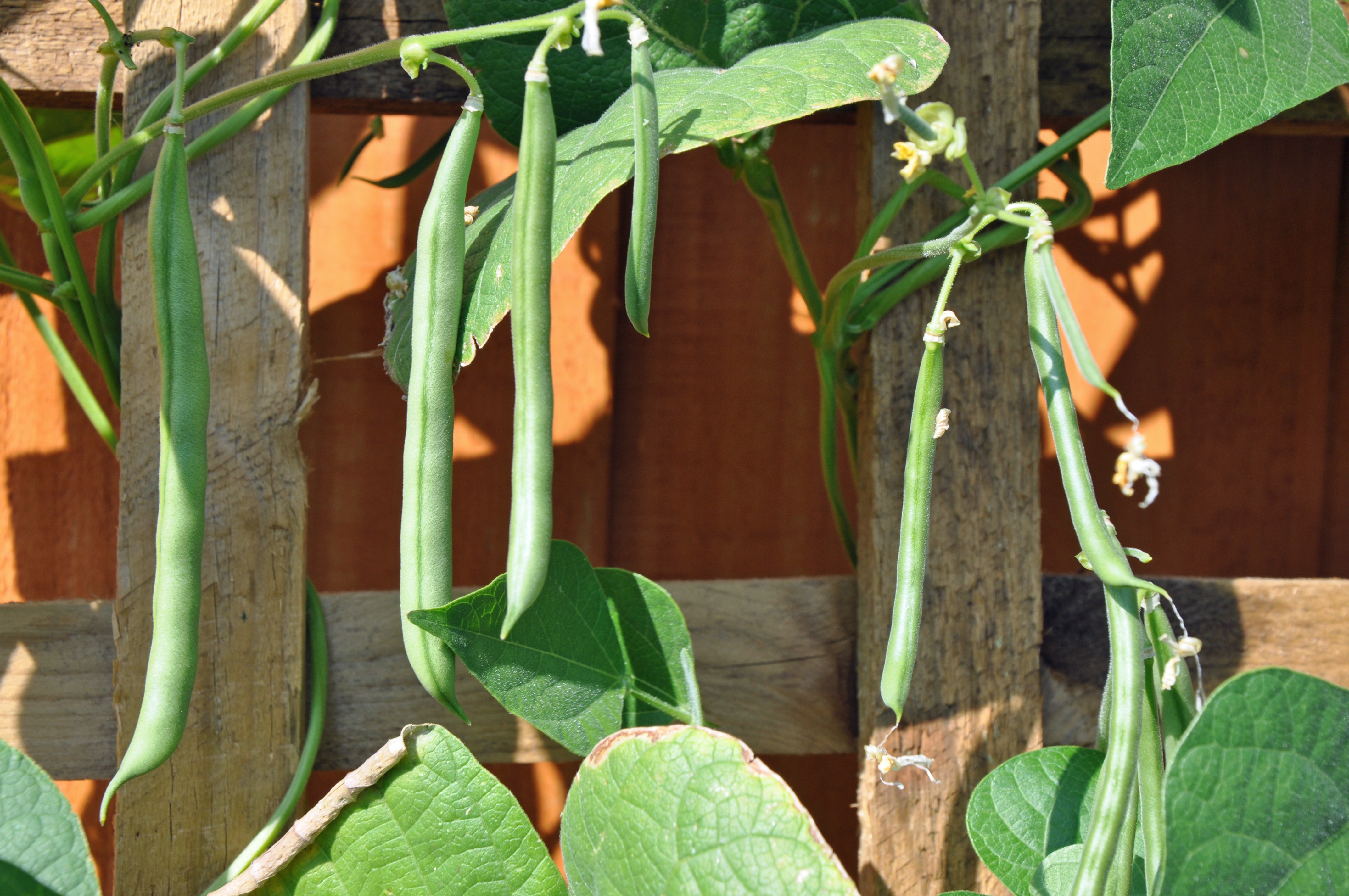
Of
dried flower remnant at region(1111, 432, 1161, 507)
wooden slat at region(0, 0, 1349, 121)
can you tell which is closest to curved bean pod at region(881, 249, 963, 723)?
dried flower remnant at region(1111, 432, 1161, 507)

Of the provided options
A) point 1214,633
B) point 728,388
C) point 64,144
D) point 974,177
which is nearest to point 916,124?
point 974,177

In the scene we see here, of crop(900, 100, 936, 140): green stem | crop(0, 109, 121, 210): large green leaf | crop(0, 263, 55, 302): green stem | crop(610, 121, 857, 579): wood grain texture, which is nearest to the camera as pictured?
crop(900, 100, 936, 140): green stem

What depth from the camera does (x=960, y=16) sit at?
663mm

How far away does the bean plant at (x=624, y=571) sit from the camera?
0.43 meters

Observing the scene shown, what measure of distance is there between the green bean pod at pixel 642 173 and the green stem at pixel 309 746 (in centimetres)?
35

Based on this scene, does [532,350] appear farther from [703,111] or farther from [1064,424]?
[1064,424]

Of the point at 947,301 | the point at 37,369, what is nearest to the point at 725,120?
the point at 947,301

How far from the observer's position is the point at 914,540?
1.65 ft

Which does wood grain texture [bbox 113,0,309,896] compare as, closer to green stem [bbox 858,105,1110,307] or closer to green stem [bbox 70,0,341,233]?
green stem [bbox 70,0,341,233]

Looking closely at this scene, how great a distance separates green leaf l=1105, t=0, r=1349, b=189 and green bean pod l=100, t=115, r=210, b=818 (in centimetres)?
54

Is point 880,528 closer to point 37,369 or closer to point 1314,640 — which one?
point 1314,640

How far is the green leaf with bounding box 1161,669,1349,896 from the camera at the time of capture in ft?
1.34

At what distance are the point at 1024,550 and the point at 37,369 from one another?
1.03 metres

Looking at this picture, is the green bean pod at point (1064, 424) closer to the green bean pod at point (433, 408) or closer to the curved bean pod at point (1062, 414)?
the curved bean pod at point (1062, 414)
